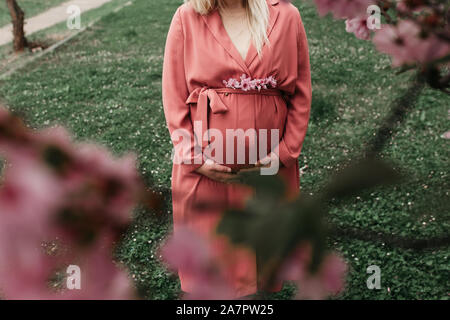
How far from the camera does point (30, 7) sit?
1199 cm

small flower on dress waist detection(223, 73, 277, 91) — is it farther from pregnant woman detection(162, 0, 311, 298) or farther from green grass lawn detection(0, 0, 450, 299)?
green grass lawn detection(0, 0, 450, 299)

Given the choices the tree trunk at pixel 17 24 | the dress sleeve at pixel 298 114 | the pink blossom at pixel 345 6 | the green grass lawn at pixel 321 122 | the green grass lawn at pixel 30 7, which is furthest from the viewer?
the green grass lawn at pixel 30 7

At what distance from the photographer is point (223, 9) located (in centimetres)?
149

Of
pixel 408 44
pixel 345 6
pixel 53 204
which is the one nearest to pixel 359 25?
pixel 345 6

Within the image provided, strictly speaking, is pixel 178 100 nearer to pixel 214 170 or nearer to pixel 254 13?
pixel 214 170

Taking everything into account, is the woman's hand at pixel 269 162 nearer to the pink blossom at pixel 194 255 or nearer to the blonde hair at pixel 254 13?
the blonde hair at pixel 254 13

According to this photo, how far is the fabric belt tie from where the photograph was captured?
4.70ft

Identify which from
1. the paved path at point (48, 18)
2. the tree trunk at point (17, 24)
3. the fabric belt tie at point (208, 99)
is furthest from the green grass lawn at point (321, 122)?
the paved path at point (48, 18)

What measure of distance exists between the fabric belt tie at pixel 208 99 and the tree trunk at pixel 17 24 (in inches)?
258

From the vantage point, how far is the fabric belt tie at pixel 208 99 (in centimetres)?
143

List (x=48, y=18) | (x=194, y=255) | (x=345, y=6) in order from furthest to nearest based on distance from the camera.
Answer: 1. (x=48, y=18)
2. (x=345, y=6)
3. (x=194, y=255)

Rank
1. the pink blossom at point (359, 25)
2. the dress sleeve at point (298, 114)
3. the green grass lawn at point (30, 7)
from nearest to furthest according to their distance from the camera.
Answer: the pink blossom at point (359, 25)
the dress sleeve at point (298, 114)
the green grass lawn at point (30, 7)

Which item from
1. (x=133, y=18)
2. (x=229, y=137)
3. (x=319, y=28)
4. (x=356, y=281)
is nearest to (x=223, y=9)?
(x=229, y=137)

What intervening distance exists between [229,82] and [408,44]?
0.79m
